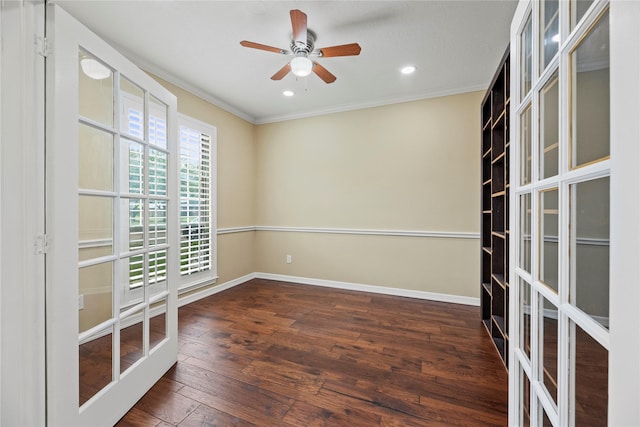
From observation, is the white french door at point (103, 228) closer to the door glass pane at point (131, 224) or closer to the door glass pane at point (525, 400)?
the door glass pane at point (131, 224)

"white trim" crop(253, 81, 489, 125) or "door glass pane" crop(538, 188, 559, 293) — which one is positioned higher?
"white trim" crop(253, 81, 489, 125)

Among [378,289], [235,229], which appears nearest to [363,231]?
[378,289]

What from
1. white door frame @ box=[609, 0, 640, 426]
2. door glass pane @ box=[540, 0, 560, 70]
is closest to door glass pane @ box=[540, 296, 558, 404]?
white door frame @ box=[609, 0, 640, 426]

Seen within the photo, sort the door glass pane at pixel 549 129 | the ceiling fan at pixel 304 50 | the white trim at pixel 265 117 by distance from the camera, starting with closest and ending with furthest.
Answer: the door glass pane at pixel 549 129 → the ceiling fan at pixel 304 50 → the white trim at pixel 265 117

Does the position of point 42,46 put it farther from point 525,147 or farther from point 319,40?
point 525,147

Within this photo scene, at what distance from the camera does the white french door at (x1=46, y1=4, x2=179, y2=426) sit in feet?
3.65

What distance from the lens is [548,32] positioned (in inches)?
32.7

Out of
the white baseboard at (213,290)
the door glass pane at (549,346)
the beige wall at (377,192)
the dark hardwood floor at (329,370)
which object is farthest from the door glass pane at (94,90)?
the beige wall at (377,192)

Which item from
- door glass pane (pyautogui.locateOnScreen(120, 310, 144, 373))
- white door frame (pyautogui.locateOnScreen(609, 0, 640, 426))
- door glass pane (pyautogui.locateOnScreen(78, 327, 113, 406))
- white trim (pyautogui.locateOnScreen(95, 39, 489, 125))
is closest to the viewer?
white door frame (pyautogui.locateOnScreen(609, 0, 640, 426))

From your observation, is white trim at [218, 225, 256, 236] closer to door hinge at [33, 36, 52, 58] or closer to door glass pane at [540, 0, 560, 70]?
door hinge at [33, 36, 52, 58]

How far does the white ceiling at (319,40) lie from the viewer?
1.93 metres

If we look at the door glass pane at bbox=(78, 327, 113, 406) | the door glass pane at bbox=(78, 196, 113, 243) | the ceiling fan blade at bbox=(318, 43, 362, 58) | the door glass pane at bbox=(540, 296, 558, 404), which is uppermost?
the ceiling fan blade at bbox=(318, 43, 362, 58)

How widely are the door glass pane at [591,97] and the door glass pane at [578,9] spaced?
6cm

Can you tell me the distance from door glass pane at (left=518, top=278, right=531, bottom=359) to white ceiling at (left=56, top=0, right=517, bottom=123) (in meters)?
1.95
